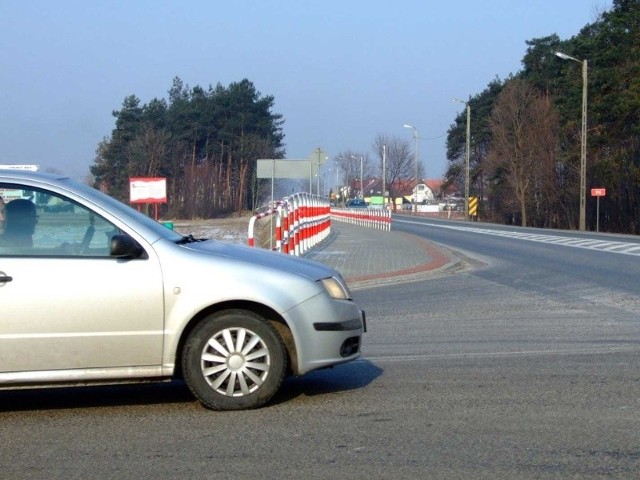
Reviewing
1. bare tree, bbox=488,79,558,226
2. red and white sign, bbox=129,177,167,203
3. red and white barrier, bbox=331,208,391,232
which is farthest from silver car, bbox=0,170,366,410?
bare tree, bbox=488,79,558,226

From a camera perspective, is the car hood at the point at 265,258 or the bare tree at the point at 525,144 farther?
the bare tree at the point at 525,144

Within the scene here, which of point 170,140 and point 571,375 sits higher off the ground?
point 170,140

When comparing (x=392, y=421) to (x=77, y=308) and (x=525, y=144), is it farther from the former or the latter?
(x=525, y=144)

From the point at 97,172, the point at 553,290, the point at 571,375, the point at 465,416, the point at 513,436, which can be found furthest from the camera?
the point at 97,172

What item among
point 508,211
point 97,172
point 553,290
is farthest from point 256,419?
point 508,211

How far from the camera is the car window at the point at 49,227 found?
6586mm

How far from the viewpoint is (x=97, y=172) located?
51188mm

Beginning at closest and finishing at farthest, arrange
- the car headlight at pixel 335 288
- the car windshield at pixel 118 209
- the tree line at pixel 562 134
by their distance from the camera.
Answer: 1. the car windshield at pixel 118 209
2. the car headlight at pixel 335 288
3. the tree line at pixel 562 134

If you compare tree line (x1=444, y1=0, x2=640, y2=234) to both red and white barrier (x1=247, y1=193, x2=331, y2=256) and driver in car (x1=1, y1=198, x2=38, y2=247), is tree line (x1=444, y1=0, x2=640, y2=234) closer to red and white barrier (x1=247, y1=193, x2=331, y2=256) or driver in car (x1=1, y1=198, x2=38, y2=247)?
red and white barrier (x1=247, y1=193, x2=331, y2=256)

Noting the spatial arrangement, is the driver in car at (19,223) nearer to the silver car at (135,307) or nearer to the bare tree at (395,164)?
the silver car at (135,307)

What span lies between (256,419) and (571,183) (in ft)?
244

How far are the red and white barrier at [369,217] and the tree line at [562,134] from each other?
17.0 m

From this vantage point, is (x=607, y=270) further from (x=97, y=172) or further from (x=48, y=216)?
(x=97, y=172)

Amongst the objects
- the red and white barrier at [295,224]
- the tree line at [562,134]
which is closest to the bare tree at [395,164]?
the tree line at [562,134]
